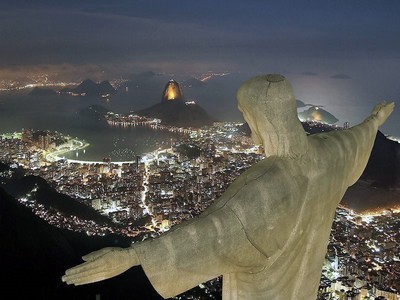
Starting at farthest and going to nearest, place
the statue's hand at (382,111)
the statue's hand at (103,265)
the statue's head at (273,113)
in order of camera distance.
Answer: the statue's hand at (382,111)
the statue's head at (273,113)
the statue's hand at (103,265)

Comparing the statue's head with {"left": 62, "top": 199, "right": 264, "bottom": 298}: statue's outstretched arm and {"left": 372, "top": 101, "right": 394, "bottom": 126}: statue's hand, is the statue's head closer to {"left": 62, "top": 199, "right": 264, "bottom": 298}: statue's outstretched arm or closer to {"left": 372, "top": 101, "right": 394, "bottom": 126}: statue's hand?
{"left": 62, "top": 199, "right": 264, "bottom": 298}: statue's outstretched arm

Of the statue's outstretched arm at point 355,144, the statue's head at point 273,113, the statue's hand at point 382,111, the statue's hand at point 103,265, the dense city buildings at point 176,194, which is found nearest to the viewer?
the statue's hand at point 103,265

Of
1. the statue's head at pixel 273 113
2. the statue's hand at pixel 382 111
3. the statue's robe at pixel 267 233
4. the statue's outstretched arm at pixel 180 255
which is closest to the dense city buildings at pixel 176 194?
the statue's hand at pixel 382 111

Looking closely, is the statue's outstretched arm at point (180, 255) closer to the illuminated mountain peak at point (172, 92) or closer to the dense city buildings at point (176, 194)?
the dense city buildings at point (176, 194)

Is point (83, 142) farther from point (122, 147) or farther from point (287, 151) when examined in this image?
point (287, 151)

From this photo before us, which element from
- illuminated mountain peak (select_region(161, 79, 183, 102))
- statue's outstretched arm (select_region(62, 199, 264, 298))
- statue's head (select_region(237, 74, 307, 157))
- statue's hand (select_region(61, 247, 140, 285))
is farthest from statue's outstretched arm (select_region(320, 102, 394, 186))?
illuminated mountain peak (select_region(161, 79, 183, 102))

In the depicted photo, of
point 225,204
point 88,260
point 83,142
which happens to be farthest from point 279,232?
point 83,142
